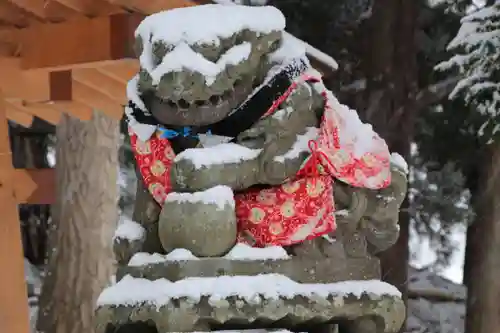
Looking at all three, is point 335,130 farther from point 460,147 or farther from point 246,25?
point 460,147

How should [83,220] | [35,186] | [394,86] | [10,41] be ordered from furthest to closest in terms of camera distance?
[83,220]
[394,86]
[35,186]
[10,41]

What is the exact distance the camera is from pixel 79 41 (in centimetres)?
230

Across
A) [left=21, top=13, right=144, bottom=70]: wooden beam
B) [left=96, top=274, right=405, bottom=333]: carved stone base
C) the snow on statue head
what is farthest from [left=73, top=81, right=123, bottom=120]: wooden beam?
[left=96, top=274, right=405, bottom=333]: carved stone base

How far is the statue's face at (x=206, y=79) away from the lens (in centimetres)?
112

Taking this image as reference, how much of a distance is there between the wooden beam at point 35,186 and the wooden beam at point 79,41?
728 mm

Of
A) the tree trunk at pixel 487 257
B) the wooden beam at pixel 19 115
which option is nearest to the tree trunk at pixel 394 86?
the tree trunk at pixel 487 257

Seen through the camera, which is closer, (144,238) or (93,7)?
(144,238)

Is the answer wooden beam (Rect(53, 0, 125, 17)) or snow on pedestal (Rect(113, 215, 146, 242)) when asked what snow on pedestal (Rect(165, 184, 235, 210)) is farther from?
wooden beam (Rect(53, 0, 125, 17))

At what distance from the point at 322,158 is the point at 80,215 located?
10.0 feet

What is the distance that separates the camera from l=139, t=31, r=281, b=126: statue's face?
1.12 meters

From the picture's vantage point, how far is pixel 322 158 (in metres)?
1.18

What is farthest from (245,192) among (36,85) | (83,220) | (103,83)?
(83,220)

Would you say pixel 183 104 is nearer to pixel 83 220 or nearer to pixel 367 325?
pixel 367 325

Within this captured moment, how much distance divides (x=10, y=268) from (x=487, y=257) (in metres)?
2.01
